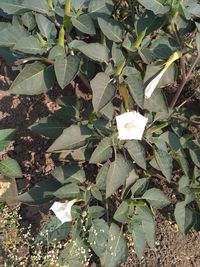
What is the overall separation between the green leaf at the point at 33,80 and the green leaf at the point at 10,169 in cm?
37

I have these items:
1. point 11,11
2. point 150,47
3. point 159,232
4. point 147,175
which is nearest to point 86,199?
point 147,175

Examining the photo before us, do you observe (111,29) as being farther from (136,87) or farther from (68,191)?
(68,191)

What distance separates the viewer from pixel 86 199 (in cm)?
188

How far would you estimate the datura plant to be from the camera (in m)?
1.80

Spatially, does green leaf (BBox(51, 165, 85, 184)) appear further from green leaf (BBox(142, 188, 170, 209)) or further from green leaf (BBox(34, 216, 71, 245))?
green leaf (BBox(142, 188, 170, 209))

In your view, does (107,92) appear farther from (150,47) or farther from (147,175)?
(147,175)

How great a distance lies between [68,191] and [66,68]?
1.61 ft

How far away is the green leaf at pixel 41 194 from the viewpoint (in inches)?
75.2

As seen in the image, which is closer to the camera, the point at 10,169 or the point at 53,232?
the point at 53,232

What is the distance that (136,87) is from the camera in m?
1.77

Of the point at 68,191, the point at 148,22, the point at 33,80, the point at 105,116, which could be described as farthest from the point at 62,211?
the point at 148,22

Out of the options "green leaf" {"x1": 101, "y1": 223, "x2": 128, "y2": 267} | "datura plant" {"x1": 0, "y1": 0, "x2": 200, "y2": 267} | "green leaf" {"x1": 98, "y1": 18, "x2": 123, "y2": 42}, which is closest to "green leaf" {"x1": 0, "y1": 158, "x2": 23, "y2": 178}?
"datura plant" {"x1": 0, "y1": 0, "x2": 200, "y2": 267}

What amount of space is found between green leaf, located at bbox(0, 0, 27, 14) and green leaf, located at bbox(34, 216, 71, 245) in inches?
34.7

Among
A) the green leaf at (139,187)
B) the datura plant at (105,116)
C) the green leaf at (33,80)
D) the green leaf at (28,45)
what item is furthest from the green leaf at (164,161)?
the green leaf at (28,45)
